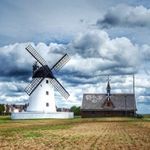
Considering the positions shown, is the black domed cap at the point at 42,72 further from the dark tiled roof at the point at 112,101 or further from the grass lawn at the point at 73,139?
the grass lawn at the point at 73,139

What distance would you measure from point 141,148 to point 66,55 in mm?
69432

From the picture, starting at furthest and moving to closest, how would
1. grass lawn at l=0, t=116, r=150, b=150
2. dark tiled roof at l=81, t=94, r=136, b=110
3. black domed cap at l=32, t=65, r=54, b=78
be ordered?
dark tiled roof at l=81, t=94, r=136, b=110
black domed cap at l=32, t=65, r=54, b=78
grass lawn at l=0, t=116, r=150, b=150

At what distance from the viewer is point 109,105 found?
129m

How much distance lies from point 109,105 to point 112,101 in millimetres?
1518

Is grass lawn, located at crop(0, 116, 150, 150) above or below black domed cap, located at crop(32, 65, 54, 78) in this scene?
below

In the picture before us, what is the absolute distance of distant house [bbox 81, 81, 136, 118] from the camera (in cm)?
12632

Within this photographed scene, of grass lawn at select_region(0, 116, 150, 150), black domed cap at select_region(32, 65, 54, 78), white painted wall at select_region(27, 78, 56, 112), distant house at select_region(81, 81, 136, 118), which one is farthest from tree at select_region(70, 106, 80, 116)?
grass lawn at select_region(0, 116, 150, 150)

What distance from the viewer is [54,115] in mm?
94562

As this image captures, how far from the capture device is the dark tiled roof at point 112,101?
126688 millimetres

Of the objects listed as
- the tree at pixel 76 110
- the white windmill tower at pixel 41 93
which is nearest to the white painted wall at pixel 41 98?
the white windmill tower at pixel 41 93

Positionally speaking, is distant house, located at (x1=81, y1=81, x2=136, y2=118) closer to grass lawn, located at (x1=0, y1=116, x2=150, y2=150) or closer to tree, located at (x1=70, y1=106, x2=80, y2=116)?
tree, located at (x1=70, y1=106, x2=80, y2=116)

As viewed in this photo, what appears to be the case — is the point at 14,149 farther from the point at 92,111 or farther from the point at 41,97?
the point at 92,111

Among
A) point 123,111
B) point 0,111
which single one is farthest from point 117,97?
point 0,111

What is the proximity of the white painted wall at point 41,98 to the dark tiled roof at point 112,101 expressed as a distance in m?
35.8
